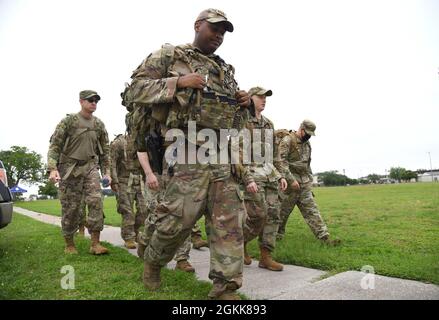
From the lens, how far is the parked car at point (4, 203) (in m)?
4.87

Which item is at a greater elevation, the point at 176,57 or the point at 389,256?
the point at 176,57

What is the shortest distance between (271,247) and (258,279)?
2.24 ft

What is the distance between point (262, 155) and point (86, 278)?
2.63 meters

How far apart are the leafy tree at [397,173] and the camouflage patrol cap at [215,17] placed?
134426mm

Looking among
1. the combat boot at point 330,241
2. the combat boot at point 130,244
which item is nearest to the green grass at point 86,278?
the combat boot at point 130,244

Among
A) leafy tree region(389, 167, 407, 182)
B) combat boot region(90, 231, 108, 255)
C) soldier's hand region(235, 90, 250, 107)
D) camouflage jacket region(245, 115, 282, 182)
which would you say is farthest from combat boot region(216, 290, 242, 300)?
leafy tree region(389, 167, 407, 182)

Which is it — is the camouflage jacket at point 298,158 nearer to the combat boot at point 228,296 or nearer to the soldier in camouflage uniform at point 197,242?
the soldier in camouflage uniform at point 197,242

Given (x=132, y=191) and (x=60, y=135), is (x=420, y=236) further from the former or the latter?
(x=60, y=135)

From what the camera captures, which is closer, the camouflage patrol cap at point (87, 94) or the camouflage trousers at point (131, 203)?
the camouflage patrol cap at point (87, 94)

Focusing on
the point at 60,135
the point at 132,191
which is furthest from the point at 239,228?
the point at 132,191

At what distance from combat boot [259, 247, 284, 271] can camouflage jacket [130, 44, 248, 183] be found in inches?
55.5

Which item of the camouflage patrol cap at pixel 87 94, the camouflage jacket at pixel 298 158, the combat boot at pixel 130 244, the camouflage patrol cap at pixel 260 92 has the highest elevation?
the camouflage patrol cap at pixel 87 94

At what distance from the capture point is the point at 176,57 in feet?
11.2
